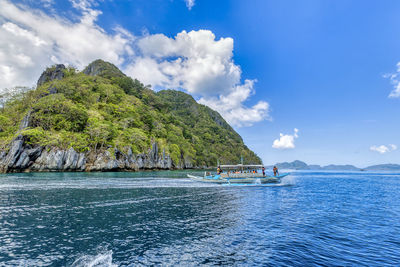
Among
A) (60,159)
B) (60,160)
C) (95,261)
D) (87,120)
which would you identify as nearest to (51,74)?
(87,120)

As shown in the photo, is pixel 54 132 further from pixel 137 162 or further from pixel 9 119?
pixel 137 162

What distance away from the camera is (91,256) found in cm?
877

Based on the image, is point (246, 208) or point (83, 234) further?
point (246, 208)

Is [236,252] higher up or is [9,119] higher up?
[9,119]

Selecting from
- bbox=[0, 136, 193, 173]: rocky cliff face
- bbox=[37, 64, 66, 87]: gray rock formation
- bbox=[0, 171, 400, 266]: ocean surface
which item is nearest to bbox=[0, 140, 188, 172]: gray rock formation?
bbox=[0, 136, 193, 173]: rocky cliff face

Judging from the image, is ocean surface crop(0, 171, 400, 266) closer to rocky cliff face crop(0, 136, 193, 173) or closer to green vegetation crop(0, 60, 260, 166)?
rocky cliff face crop(0, 136, 193, 173)

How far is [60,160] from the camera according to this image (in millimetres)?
59906

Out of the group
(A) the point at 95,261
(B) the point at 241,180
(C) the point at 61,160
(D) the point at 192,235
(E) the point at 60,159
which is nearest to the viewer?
(A) the point at 95,261

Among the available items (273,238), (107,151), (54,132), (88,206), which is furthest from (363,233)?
(54,132)

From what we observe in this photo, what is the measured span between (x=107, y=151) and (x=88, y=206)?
54.8 metres

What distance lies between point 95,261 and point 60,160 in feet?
210

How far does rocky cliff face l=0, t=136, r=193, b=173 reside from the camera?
55281 millimetres

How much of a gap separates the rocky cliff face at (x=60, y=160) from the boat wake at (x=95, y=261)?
63.3 meters

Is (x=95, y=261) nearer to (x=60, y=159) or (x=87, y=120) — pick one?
(x=60, y=159)
